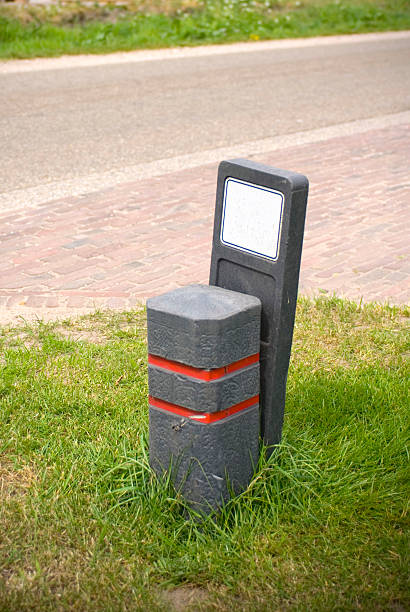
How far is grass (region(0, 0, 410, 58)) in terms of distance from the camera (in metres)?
15.6

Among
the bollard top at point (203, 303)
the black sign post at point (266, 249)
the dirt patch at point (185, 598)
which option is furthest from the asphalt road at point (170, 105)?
the dirt patch at point (185, 598)

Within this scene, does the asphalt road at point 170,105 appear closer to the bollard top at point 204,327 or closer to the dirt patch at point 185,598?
the bollard top at point 204,327

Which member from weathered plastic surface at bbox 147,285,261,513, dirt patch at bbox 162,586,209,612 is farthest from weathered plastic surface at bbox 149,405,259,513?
dirt patch at bbox 162,586,209,612

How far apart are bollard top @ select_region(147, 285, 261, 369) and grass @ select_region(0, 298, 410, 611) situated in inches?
21.4

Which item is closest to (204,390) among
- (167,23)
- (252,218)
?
(252,218)

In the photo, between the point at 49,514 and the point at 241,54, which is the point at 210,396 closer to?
the point at 49,514

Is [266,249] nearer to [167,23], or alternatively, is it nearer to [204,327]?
[204,327]

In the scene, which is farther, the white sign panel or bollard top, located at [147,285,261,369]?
the white sign panel

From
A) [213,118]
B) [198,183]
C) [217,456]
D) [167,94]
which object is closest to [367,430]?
[217,456]

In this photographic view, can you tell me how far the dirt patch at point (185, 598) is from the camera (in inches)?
97.3

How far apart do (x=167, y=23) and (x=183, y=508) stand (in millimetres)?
16744

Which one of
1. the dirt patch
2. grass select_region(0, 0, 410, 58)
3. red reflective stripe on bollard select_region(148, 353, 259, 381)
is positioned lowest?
the dirt patch

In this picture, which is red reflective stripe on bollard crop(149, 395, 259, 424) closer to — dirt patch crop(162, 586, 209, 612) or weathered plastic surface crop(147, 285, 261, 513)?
weathered plastic surface crop(147, 285, 261, 513)

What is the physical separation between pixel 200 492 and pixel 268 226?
985 mm
